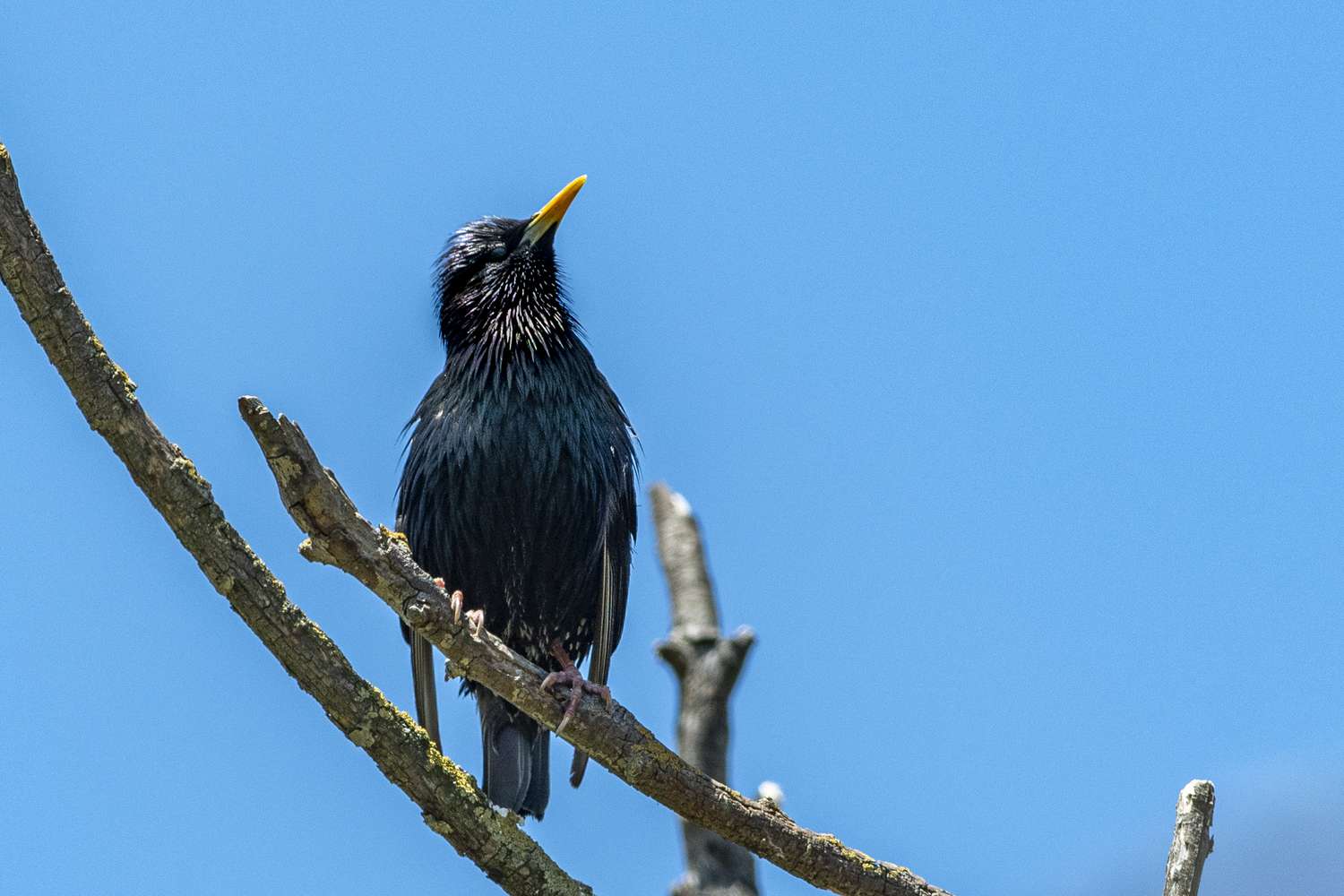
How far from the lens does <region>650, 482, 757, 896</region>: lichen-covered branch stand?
671cm

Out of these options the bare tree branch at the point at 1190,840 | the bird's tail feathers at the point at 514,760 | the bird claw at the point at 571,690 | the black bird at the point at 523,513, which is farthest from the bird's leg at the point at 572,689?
the bare tree branch at the point at 1190,840

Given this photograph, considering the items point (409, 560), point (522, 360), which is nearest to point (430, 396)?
point (522, 360)

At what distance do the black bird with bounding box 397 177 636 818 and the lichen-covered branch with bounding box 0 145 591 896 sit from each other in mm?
1396

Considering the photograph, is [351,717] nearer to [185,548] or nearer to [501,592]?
[185,548]

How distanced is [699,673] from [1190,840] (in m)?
3.18

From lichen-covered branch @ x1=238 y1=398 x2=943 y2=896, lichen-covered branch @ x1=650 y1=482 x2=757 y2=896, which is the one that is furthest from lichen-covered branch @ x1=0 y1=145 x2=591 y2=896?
lichen-covered branch @ x1=650 y1=482 x2=757 y2=896

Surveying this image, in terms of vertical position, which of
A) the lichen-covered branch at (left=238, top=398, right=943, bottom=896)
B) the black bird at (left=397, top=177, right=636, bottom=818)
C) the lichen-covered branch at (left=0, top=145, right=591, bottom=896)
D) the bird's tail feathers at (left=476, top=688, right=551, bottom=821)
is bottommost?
the lichen-covered branch at (left=0, top=145, right=591, bottom=896)

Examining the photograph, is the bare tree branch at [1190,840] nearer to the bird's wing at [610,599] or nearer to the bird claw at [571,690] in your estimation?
the bird claw at [571,690]

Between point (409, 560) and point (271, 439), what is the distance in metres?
0.71

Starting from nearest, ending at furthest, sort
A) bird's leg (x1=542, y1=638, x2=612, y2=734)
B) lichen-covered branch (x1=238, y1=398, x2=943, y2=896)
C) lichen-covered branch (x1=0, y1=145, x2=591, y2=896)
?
1. lichen-covered branch (x1=0, y1=145, x2=591, y2=896)
2. lichen-covered branch (x1=238, y1=398, x2=943, y2=896)
3. bird's leg (x1=542, y1=638, x2=612, y2=734)

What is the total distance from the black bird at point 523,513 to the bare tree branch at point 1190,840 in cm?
252

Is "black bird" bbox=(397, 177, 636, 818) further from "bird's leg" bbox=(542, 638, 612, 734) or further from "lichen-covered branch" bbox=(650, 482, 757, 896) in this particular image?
"bird's leg" bbox=(542, 638, 612, 734)

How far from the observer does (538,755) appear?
256 inches

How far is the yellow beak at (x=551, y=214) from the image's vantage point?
7.49 meters
